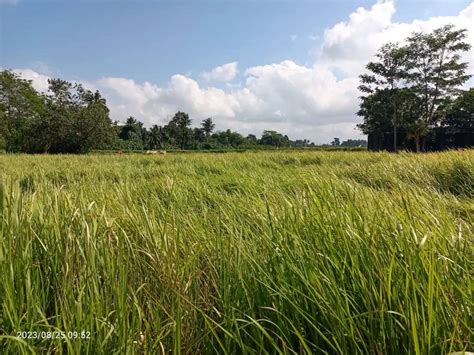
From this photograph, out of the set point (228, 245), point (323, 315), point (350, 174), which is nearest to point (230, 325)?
point (323, 315)

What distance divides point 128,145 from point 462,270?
48.5m

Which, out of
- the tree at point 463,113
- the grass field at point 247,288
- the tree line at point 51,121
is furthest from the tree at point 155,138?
the grass field at point 247,288

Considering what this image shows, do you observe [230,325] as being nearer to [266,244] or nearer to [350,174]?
[266,244]

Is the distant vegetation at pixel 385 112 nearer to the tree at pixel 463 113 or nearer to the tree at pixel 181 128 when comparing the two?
the tree at pixel 463 113

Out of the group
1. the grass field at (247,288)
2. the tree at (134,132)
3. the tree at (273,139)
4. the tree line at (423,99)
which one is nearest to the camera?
the grass field at (247,288)

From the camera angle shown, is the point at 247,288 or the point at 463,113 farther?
the point at 463,113

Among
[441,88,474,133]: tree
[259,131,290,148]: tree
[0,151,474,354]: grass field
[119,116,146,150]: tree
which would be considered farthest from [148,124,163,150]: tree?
[0,151,474,354]: grass field

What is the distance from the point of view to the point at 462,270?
89 centimetres

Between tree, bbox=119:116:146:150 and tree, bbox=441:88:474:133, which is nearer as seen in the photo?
tree, bbox=441:88:474:133

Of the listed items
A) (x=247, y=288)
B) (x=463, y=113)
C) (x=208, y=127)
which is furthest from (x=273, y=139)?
(x=247, y=288)

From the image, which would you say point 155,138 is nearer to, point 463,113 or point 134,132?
point 134,132

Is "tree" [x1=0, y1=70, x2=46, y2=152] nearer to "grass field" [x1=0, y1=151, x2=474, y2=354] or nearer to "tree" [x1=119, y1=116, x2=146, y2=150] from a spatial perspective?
"tree" [x1=119, y1=116, x2=146, y2=150]
